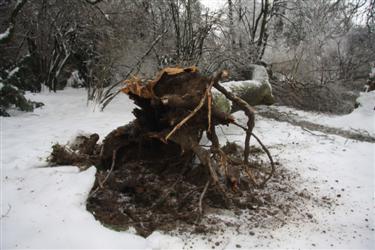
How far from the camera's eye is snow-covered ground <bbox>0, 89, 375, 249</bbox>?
2.70 meters

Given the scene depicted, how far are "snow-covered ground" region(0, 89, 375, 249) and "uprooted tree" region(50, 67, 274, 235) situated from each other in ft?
0.79

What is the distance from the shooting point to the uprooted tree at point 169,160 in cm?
320

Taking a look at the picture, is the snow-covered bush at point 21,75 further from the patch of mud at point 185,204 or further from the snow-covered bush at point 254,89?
the patch of mud at point 185,204

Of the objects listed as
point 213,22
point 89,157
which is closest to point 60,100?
point 213,22

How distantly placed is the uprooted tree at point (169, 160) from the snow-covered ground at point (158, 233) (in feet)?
0.79

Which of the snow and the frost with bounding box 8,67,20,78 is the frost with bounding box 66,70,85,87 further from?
the snow

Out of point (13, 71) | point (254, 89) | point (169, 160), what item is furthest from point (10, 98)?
point (254, 89)

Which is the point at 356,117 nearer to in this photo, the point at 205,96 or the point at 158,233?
the point at 205,96

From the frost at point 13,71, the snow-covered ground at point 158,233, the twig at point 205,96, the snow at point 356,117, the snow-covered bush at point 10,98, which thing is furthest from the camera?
the frost at point 13,71

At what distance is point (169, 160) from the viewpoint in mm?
3809

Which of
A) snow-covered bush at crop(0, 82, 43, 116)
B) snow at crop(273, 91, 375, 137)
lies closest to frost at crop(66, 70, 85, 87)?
snow-covered bush at crop(0, 82, 43, 116)

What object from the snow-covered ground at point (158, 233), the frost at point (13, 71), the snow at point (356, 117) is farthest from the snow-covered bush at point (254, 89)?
the frost at point (13, 71)

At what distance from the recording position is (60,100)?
889 centimetres

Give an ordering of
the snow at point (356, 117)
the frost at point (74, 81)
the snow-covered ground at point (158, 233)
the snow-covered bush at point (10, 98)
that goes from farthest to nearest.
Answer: the frost at point (74, 81) < the snow at point (356, 117) < the snow-covered bush at point (10, 98) < the snow-covered ground at point (158, 233)
